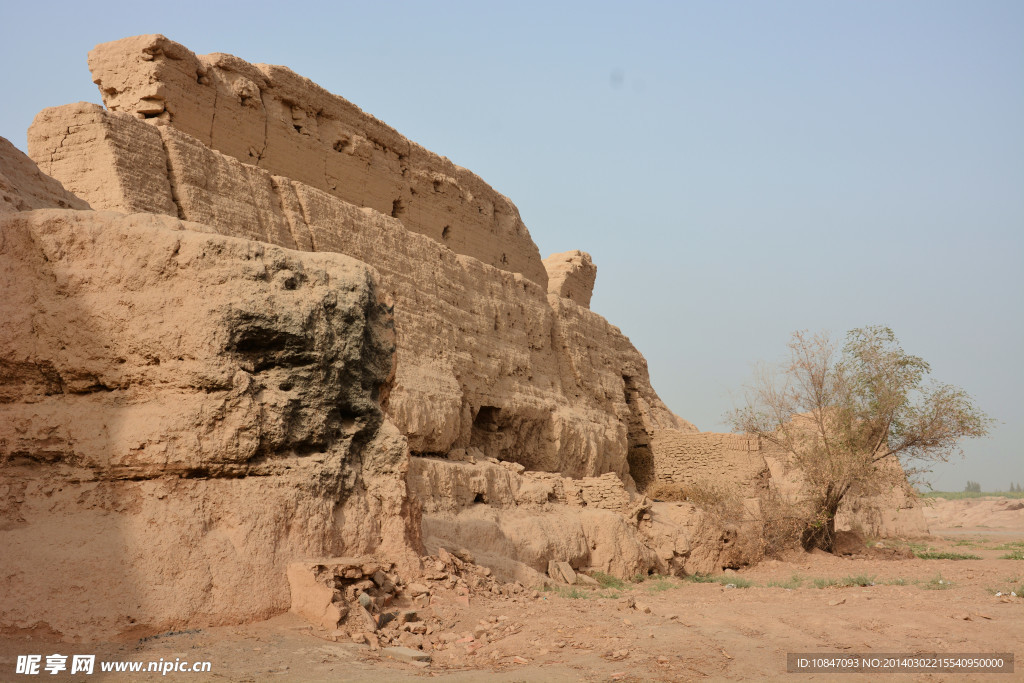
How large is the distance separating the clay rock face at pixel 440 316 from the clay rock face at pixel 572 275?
205 cm

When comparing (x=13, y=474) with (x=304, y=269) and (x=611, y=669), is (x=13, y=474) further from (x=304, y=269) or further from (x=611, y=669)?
(x=611, y=669)

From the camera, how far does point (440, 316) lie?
43.7ft

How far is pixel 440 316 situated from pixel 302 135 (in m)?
3.59

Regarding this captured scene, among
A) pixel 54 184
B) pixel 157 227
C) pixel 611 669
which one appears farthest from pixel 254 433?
pixel 54 184

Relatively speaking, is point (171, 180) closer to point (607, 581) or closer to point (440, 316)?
point (440, 316)

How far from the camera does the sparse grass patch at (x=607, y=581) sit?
10883mm

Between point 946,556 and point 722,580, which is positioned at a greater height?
point 946,556

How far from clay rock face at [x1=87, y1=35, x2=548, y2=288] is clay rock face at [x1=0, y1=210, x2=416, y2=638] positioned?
6.23 m

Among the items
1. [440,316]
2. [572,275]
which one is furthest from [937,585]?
[572,275]

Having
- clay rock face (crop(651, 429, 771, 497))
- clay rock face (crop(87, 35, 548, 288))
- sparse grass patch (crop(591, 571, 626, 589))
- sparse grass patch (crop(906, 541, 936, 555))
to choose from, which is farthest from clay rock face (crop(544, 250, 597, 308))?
sparse grass patch (crop(591, 571, 626, 589))

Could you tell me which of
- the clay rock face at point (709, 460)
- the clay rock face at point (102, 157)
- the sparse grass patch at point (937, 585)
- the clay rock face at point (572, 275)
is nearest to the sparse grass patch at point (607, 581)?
the sparse grass patch at point (937, 585)

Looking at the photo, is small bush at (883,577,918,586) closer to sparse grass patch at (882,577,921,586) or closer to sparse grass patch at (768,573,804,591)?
sparse grass patch at (882,577,921,586)

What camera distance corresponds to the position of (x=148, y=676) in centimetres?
410

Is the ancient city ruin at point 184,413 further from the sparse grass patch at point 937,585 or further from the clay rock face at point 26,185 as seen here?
the sparse grass patch at point 937,585
